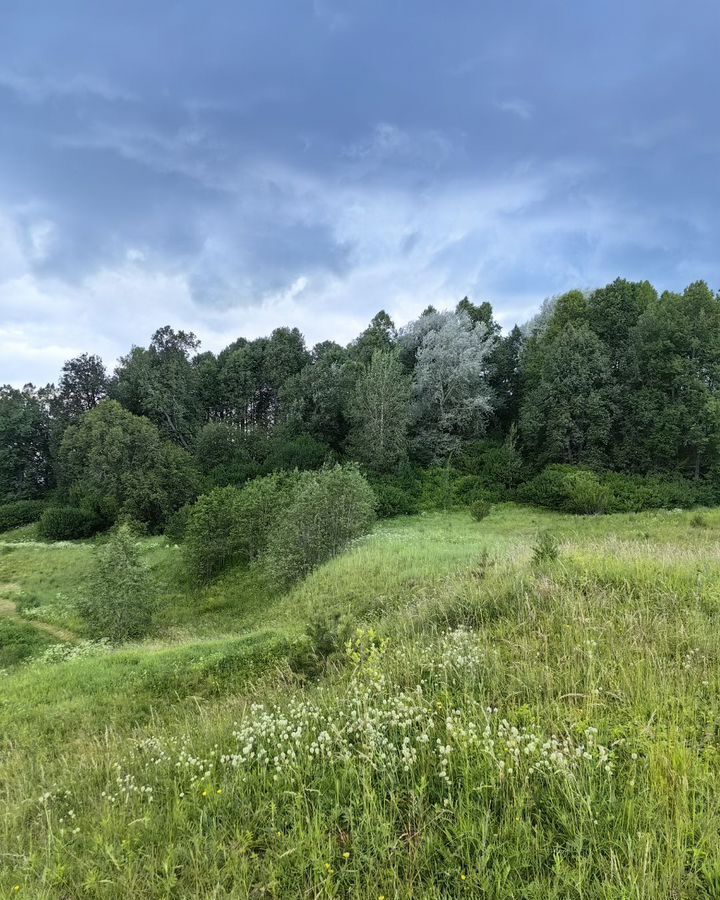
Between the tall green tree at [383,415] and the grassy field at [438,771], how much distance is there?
31.0m

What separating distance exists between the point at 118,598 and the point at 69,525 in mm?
Result: 29862

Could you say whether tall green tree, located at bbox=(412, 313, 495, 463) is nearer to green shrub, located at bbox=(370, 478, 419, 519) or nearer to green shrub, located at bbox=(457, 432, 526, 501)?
green shrub, located at bbox=(457, 432, 526, 501)

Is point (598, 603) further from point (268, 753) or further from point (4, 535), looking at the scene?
point (4, 535)

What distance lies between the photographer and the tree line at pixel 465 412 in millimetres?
32688

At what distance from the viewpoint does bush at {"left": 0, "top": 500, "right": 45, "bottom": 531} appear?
160 ft

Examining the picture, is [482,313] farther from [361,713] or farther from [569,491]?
[361,713]

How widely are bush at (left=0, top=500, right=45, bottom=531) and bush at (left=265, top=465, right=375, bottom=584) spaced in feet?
142

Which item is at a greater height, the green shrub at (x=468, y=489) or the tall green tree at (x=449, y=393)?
the tall green tree at (x=449, y=393)

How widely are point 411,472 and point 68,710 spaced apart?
30945mm

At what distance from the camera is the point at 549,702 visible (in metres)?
3.68

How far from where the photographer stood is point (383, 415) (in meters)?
37.8

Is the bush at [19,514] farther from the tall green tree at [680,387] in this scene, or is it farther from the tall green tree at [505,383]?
the tall green tree at [680,387]

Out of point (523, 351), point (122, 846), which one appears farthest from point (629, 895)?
point (523, 351)

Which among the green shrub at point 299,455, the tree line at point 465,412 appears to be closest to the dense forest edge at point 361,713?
the tree line at point 465,412
